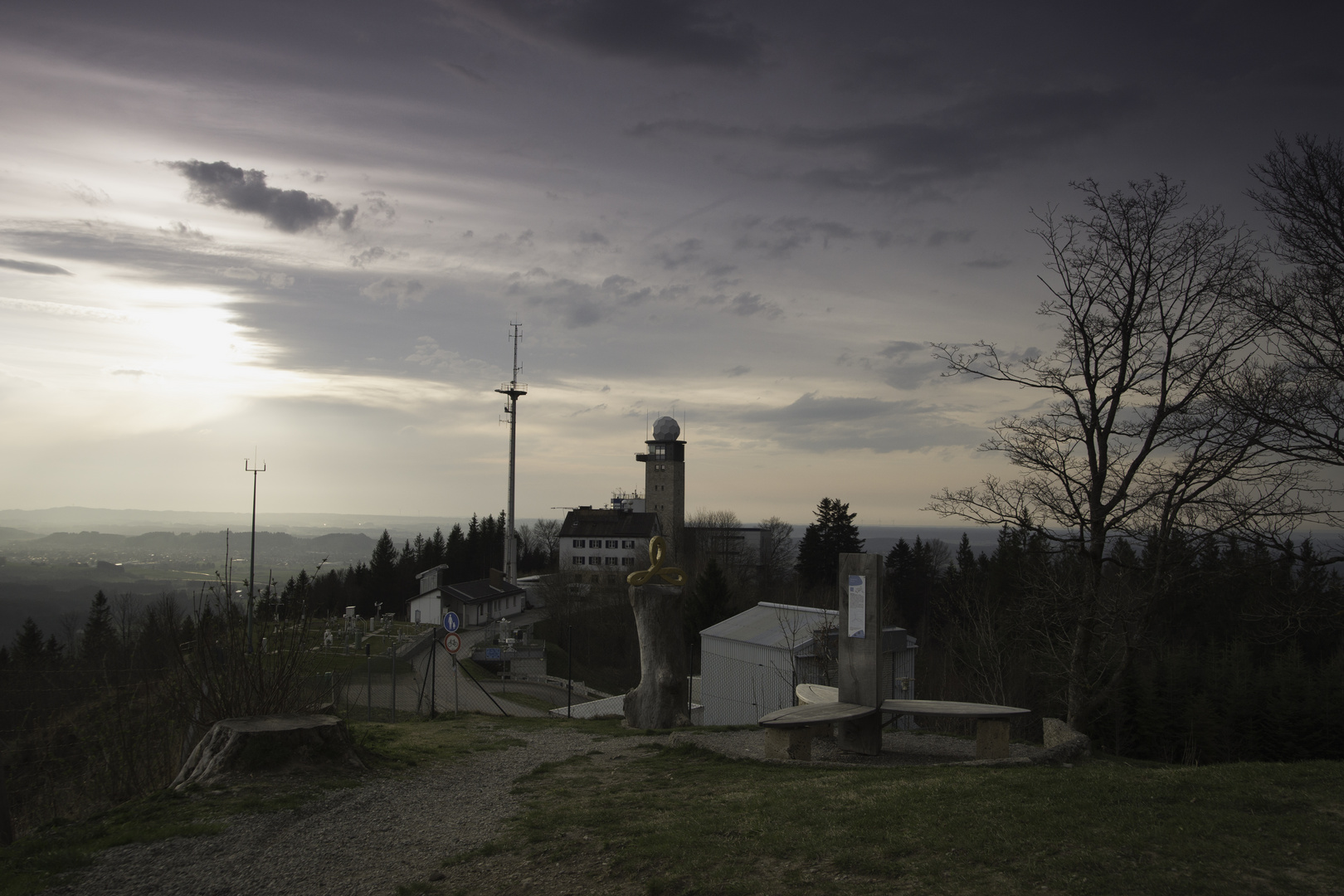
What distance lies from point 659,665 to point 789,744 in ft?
15.3

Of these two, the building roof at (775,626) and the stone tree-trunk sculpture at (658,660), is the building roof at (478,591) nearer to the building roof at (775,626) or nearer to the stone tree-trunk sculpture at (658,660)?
the building roof at (775,626)

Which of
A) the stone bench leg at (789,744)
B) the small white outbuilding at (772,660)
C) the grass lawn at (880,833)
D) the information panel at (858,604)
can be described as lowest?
the small white outbuilding at (772,660)

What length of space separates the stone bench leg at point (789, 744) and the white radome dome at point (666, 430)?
72.3 meters

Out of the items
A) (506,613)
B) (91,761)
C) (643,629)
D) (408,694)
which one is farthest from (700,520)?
(91,761)

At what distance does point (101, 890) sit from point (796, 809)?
219 inches

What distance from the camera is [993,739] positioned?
425 inches

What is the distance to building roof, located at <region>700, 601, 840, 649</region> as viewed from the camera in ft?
83.1

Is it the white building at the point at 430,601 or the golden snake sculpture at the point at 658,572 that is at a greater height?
the golden snake sculpture at the point at 658,572

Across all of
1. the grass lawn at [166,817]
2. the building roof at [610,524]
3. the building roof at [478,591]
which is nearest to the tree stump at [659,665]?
the grass lawn at [166,817]

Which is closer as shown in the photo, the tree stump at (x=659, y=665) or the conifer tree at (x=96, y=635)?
the tree stump at (x=659, y=665)

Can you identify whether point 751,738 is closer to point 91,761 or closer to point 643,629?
point 643,629

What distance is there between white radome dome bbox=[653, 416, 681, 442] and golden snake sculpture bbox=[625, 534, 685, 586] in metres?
67.4

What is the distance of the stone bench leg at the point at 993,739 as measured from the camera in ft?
35.2

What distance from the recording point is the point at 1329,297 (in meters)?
10.7
